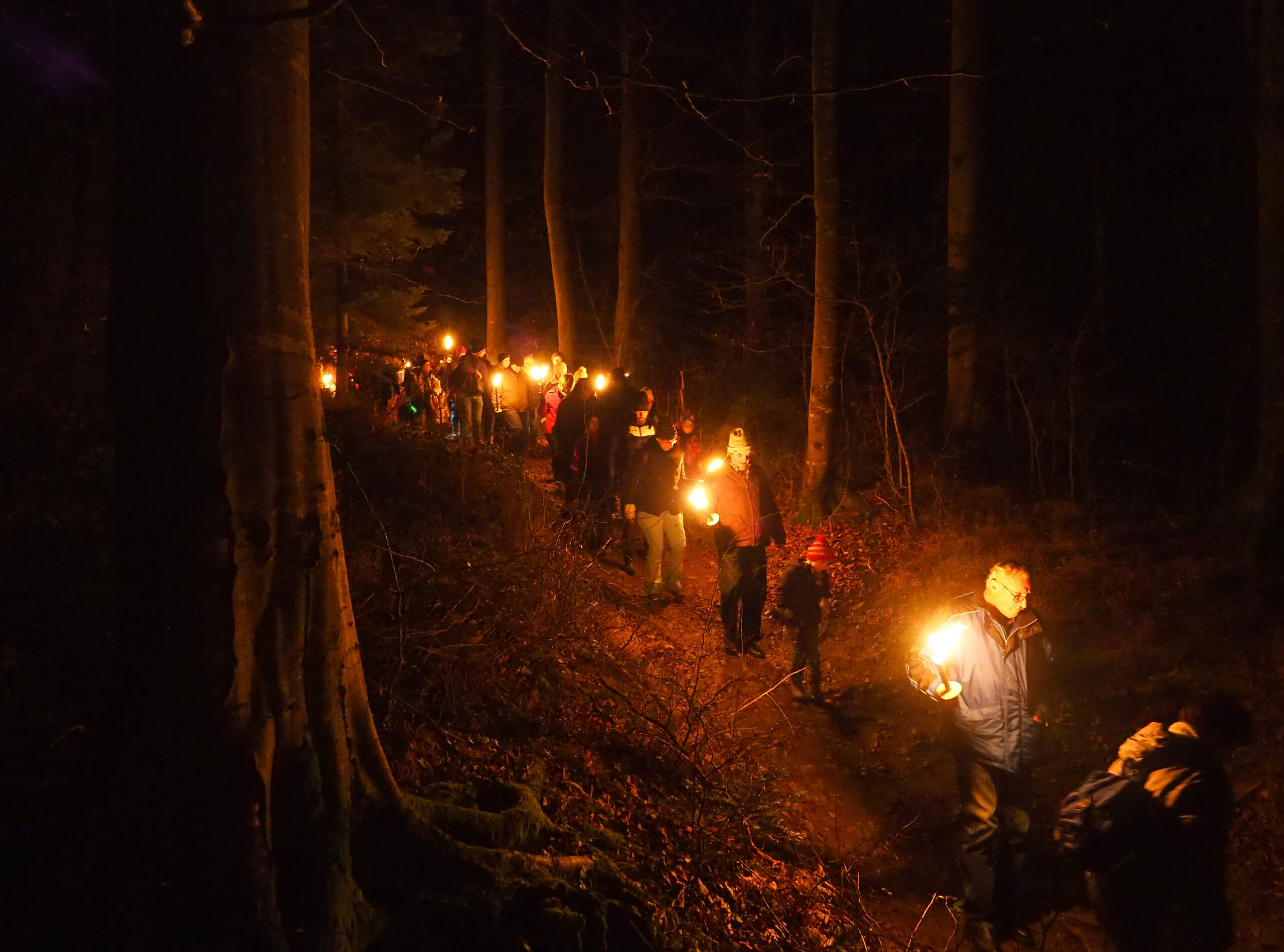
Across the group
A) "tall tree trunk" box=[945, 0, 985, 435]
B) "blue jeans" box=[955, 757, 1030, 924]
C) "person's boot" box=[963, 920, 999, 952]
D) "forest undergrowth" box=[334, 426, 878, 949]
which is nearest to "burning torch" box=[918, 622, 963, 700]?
"blue jeans" box=[955, 757, 1030, 924]

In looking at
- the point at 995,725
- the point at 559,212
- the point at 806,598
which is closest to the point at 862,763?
the point at 806,598

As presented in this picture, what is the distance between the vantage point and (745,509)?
28.5ft

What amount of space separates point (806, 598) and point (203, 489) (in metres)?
5.84

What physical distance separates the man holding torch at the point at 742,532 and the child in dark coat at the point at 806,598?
2.21 feet

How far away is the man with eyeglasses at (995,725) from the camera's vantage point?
507cm

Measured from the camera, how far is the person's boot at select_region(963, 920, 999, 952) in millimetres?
4984

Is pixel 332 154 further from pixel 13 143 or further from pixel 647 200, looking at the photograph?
pixel 647 200

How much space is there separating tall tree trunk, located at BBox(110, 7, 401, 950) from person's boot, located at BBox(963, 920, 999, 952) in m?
3.68

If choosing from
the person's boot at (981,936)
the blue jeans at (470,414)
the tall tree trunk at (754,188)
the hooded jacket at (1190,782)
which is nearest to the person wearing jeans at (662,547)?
the person's boot at (981,936)

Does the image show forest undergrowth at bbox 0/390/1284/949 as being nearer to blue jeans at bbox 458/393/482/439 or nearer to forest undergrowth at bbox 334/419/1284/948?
forest undergrowth at bbox 334/419/1284/948

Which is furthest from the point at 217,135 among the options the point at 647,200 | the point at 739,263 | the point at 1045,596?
the point at 739,263

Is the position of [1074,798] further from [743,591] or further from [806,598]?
[743,591]

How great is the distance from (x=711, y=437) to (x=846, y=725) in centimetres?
1089

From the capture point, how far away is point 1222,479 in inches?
478
